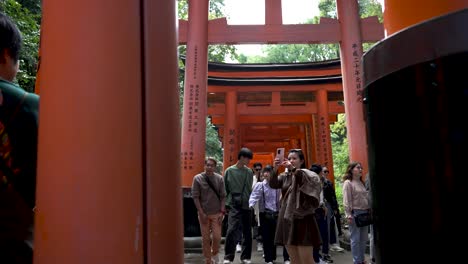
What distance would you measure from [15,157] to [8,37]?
1.52 feet

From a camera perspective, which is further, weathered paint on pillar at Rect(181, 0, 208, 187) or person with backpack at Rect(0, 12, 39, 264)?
weathered paint on pillar at Rect(181, 0, 208, 187)

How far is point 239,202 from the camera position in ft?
20.9

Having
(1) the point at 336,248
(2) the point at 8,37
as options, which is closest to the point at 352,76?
(1) the point at 336,248

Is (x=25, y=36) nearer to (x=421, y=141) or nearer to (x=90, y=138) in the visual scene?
(x=90, y=138)

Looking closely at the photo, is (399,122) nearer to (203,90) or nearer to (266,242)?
(266,242)

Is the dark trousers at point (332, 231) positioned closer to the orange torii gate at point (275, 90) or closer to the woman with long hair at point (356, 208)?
the woman with long hair at point (356, 208)

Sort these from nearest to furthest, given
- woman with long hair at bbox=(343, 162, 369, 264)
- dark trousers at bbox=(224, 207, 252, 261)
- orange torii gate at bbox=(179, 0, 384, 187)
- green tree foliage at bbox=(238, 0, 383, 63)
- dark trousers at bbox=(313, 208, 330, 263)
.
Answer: woman with long hair at bbox=(343, 162, 369, 264), dark trousers at bbox=(224, 207, 252, 261), dark trousers at bbox=(313, 208, 330, 263), orange torii gate at bbox=(179, 0, 384, 187), green tree foliage at bbox=(238, 0, 383, 63)

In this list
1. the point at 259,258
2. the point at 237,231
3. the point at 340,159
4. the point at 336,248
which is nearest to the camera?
the point at 237,231

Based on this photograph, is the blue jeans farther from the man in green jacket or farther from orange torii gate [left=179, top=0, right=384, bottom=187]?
orange torii gate [left=179, top=0, right=384, bottom=187]

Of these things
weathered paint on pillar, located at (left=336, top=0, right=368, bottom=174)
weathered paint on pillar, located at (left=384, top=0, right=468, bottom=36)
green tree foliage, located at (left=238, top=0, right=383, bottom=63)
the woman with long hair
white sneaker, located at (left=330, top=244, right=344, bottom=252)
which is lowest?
white sneaker, located at (left=330, top=244, right=344, bottom=252)

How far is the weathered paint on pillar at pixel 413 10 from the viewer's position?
5.74 ft

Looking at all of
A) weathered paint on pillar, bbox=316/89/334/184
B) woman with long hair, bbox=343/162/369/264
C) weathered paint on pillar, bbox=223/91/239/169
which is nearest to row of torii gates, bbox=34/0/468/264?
woman with long hair, bbox=343/162/369/264

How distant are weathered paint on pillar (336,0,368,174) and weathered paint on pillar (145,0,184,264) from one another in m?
7.08

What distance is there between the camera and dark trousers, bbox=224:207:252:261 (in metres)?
6.21
